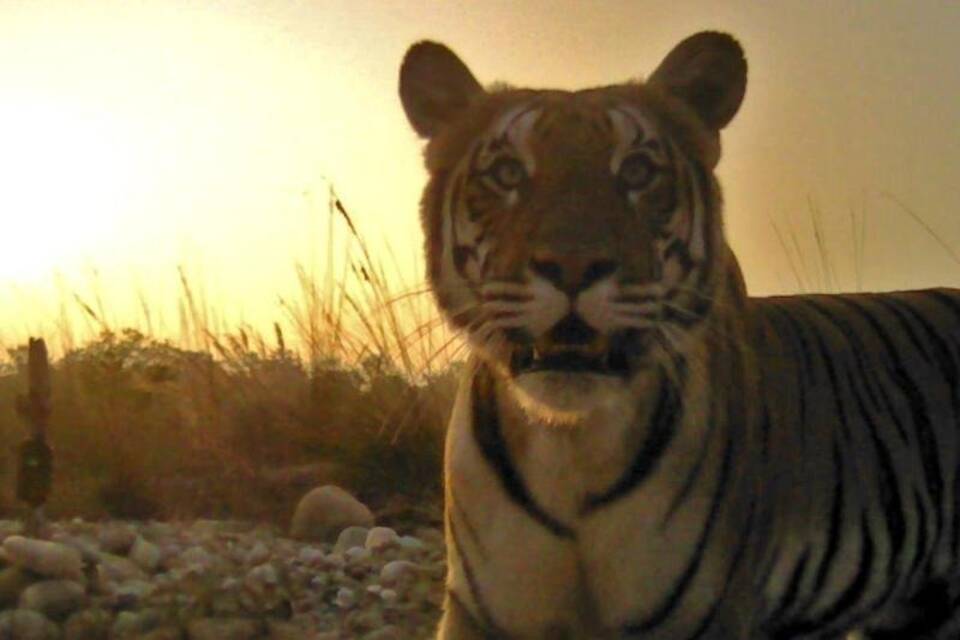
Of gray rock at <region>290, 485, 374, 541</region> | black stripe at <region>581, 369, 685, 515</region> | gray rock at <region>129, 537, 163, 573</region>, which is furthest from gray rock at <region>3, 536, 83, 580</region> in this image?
black stripe at <region>581, 369, 685, 515</region>

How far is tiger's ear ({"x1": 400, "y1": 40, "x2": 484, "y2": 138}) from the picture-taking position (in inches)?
101

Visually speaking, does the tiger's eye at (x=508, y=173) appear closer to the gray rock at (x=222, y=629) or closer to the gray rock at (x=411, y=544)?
the gray rock at (x=222, y=629)

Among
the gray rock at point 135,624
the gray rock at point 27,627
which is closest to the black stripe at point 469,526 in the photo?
the gray rock at point 135,624

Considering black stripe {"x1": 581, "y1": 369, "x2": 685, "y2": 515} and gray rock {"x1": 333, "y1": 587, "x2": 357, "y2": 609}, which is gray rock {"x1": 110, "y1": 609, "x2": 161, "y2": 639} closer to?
gray rock {"x1": 333, "y1": 587, "x2": 357, "y2": 609}

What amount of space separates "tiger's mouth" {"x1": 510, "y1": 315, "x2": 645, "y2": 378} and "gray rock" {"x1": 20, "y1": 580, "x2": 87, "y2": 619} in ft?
5.73

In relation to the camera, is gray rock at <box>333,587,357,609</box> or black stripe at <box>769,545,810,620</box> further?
gray rock at <box>333,587,357,609</box>

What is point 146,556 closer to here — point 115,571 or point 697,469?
point 115,571

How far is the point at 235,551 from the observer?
4219mm

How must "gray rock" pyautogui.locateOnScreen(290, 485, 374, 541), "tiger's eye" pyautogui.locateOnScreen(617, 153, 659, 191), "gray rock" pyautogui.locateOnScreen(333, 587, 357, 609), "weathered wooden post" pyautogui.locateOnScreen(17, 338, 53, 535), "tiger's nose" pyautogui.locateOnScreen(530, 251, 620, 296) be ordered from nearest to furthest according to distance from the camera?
"tiger's nose" pyautogui.locateOnScreen(530, 251, 620, 296)
"tiger's eye" pyautogui.locateOnScreen(617, 153, 659, 191)
"gray rock" pyautogui.locateOnScreen(333, 587, 357, 609)
"weathered wooden post" pyautogui.locateOnScreen(17, 338, 53, 535)
"gray rock" pyautogui.locateOnScreen(290, 485, 374, 541)

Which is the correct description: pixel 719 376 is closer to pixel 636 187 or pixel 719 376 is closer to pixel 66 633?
pixel 636 187

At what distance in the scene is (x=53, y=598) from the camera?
142 inches

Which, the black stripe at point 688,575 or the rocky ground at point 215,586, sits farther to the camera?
the rocky ground at point 215,586

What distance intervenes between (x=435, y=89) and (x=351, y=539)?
2079 millimetres

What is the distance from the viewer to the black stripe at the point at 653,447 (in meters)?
2.36
